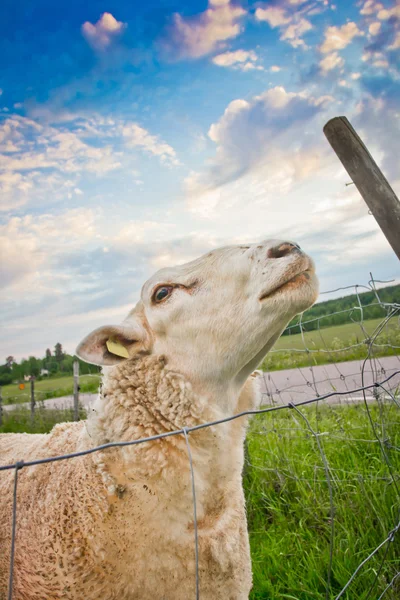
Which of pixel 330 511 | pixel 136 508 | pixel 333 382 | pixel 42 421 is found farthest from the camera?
pixel 42 421

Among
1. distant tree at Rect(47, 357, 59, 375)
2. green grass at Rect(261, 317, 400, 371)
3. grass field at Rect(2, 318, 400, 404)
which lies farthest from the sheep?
distant tree at Rect(47, 357, 59, 375)

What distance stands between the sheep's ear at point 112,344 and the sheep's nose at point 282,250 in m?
0.79

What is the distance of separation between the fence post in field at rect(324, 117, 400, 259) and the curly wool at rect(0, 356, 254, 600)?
57.9 inches

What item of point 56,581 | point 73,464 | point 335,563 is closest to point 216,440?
point 73,464

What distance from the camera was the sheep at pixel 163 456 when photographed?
1.63 m

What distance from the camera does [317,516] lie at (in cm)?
294

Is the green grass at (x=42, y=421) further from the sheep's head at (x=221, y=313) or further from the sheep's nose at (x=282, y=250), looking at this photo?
the sheep's nose at (x=282, y=250)

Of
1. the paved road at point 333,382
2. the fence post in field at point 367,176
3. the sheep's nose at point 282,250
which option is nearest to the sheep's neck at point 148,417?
the paved road at point 333,382

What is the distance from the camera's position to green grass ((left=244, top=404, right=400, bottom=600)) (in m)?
2.38

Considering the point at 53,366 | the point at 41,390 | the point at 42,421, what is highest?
the point at 53,366

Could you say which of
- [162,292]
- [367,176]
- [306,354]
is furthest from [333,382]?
[162,292]

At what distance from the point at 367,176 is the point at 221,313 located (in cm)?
133

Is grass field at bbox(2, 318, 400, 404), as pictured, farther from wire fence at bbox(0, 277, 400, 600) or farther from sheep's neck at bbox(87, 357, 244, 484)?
sheep's neck at bbox(87, 357, 244, 484)

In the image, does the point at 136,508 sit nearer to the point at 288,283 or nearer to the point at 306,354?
the point at 288,283
